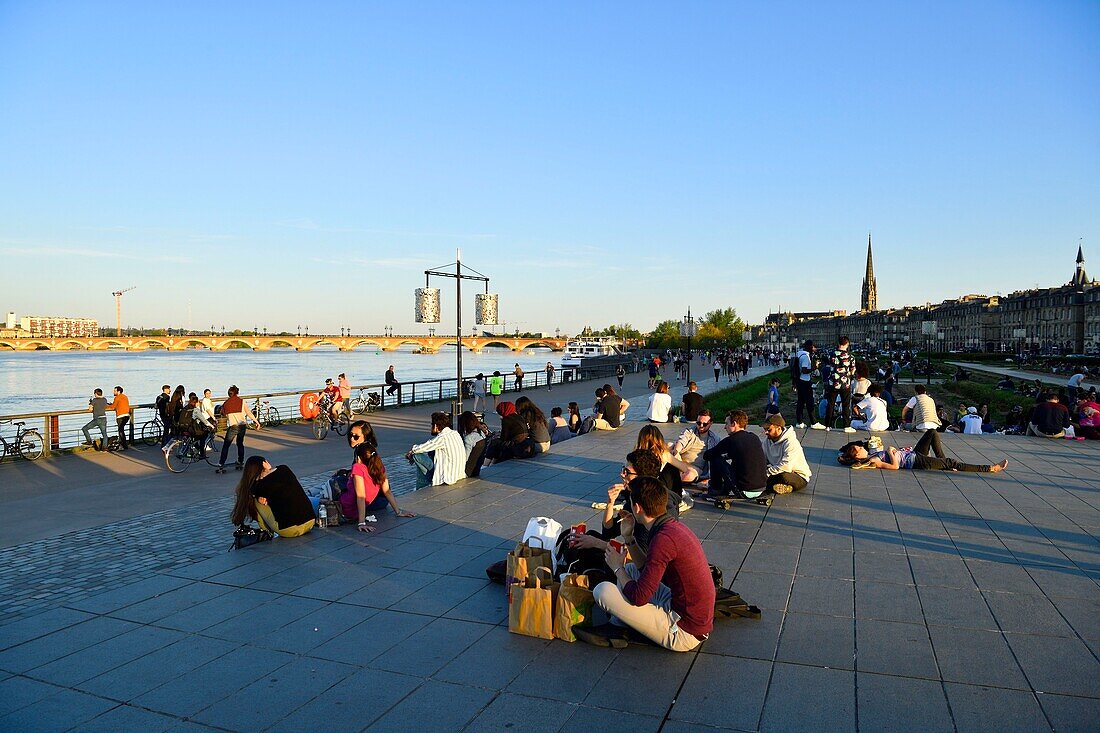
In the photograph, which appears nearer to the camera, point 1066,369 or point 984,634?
point 984,634

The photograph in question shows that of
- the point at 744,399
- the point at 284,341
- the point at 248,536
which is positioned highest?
the point at 284,341

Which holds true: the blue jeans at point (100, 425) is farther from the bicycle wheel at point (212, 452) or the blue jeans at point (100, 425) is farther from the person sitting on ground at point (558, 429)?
the person sitting on ground at point (558, 429)

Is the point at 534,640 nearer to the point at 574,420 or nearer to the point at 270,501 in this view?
the point at 270,501

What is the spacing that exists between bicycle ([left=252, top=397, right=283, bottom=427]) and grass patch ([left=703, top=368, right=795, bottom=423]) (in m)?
13.3

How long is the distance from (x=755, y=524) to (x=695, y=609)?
3574 millimetres

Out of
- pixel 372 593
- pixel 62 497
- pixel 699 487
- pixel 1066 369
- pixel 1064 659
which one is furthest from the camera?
pixel 1066 369

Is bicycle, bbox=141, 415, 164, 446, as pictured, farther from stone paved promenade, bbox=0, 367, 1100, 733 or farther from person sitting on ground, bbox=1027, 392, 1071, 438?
person sitting on ground, bbox=1027, 392, 1071, 438

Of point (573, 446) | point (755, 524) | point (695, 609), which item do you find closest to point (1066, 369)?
point (573, 446)

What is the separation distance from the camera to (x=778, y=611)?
5082 millimetres

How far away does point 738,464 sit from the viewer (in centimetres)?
846

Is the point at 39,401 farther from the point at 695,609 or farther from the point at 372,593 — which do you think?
the point at 695,609

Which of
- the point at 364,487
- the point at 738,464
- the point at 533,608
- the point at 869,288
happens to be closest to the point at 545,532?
the point at 533,608

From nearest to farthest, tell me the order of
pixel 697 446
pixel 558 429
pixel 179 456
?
pixel 697 446 → pixel 179 456 → pixel 558 429

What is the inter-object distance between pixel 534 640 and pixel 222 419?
11618mm
